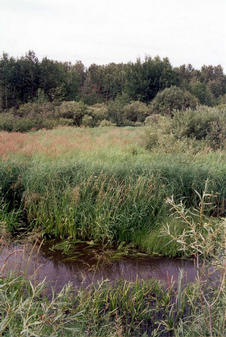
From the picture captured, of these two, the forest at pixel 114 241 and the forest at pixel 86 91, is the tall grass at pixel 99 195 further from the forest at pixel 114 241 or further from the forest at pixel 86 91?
the forest at pixel 86 91

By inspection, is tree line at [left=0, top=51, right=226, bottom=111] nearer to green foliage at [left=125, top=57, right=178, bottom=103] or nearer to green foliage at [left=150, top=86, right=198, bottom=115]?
green foliage at [left=125, top=57, right=178, bottom=103]

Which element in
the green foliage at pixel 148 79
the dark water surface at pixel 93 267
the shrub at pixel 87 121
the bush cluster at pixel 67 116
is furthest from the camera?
the green foliage at pixel 148 79

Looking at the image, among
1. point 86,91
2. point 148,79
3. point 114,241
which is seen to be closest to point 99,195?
point 114,241

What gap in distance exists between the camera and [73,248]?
17.0 ft

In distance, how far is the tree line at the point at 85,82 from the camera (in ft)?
93.7

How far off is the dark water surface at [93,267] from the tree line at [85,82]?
21.1 meters

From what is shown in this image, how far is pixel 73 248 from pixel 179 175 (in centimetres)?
254

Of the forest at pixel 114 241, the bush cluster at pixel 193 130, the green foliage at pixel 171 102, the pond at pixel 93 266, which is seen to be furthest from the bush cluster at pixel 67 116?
the pond at pixel 93 266

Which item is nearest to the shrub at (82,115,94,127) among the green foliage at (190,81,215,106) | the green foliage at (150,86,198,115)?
the green foliage at (150,86,198,115)

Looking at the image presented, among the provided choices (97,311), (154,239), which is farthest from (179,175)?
(97,311)

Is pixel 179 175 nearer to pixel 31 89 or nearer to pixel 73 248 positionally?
pixel 73 248

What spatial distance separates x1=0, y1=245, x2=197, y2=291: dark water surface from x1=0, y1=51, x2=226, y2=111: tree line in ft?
69.1

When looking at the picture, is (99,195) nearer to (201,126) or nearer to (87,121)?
(201,126)

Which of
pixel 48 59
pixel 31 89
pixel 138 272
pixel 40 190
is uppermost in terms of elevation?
pixel 48 59
